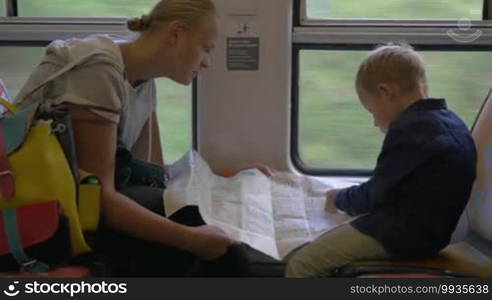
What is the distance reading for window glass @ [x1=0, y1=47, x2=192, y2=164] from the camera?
2660 mm

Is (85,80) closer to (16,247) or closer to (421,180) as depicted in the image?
(16,247)

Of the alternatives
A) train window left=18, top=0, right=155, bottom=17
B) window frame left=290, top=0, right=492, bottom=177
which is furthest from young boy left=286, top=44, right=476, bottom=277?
train window left=18, top=0, right=155, bottom=17

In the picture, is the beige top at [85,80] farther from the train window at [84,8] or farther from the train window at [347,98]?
the train window at [347,98]

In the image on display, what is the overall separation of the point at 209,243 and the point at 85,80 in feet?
1.65

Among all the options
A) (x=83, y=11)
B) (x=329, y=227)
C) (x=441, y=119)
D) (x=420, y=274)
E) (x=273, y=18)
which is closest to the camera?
(x=420, y=274)

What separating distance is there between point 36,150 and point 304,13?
1275mm

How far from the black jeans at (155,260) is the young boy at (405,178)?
0.15 metres

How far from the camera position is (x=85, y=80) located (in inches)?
68.4

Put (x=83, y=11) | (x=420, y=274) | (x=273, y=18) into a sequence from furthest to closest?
1. (x=83, y=11)
2. (x=273, y=18)
3. (x=420, y=274)

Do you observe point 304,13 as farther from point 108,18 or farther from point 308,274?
point 308,274

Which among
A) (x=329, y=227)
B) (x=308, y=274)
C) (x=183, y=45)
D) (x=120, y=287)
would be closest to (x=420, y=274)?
(x=308, y=274)

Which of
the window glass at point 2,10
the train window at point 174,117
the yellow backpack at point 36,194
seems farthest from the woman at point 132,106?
the window glass at point 2,10

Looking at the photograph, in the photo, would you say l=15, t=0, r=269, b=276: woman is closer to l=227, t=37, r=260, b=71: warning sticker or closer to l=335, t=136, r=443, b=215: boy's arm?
l=335, t=136, r=443, b=215: boy's arm

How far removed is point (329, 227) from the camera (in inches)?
80.8
